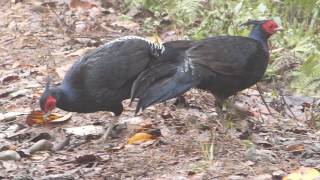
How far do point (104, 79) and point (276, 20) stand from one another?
2.88 m

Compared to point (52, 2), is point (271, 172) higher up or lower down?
lower down

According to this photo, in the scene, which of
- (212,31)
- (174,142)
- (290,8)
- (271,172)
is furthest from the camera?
(290,8)

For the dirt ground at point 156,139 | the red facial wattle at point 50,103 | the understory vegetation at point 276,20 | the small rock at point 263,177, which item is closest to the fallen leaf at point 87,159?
the dirt ground at point 156,139

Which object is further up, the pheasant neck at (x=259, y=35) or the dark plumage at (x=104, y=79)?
the pheasant neck at (x=259, y=35)

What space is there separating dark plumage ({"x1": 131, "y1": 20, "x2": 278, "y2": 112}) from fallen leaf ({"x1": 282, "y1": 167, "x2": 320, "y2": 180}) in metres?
1.17

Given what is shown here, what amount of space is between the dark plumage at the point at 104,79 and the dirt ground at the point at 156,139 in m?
0.28

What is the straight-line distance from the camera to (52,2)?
908 cm

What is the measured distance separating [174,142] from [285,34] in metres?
3.30

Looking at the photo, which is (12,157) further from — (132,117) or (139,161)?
(132,117)

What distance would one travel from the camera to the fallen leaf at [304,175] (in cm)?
368

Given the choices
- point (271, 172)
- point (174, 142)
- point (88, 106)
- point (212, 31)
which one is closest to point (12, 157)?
point (88, 106)

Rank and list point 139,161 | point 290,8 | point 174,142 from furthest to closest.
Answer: point 290,8
point 174,142
point 139,161

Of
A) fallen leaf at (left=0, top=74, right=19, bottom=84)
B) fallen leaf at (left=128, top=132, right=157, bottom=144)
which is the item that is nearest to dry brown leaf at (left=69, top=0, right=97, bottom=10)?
fallen leaf at (left=0, top=74, right=19, bottom=84)

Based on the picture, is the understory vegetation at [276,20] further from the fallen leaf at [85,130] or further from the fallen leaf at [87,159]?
the fallen leaf at [87,159]
